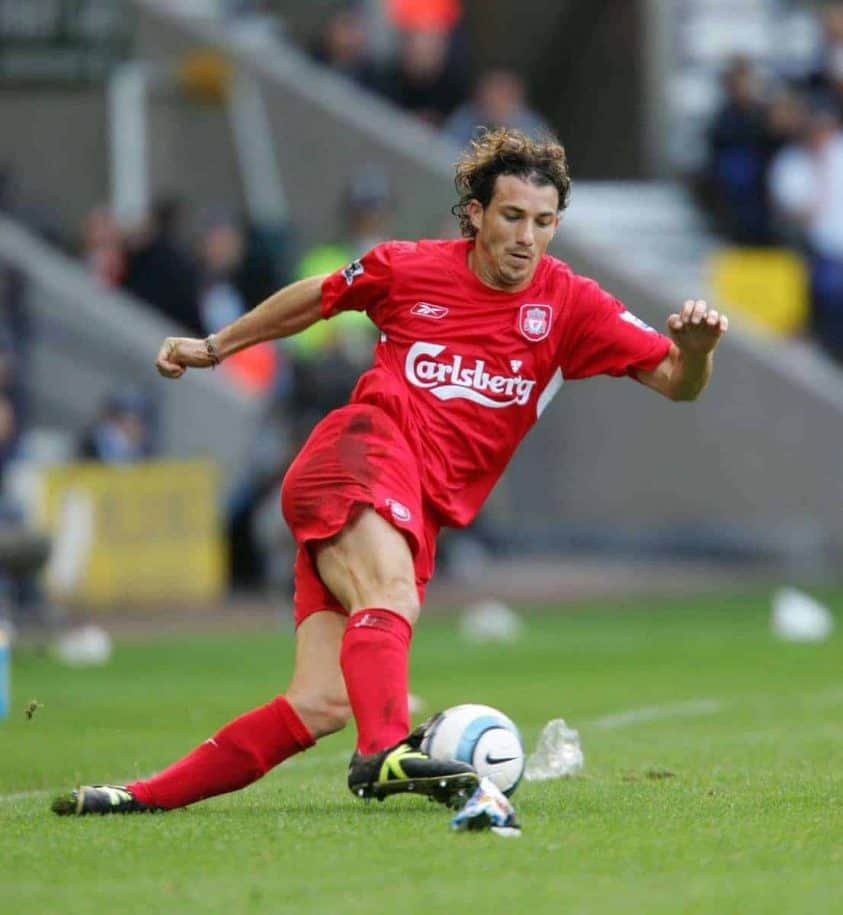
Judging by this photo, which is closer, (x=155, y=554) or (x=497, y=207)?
(x=497, y=207)

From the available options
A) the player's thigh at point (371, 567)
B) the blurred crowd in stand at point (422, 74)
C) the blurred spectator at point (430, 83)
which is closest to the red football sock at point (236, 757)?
the player's thigh at point (371, 567)

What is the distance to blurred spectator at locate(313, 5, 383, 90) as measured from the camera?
24.3 m

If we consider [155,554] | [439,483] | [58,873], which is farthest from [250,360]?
[58,873]

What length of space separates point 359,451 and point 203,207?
1761 centimetres

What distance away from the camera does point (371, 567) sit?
6836mm

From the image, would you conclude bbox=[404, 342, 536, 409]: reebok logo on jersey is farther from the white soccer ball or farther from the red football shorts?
the white soccer ball

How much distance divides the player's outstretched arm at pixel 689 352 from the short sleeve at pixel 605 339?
1.7 inches

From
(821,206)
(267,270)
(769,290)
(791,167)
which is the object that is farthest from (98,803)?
(791,167)

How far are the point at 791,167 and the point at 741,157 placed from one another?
3.10 feet

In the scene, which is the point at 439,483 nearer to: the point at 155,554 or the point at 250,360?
the point at 155,554

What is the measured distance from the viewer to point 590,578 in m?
20.0

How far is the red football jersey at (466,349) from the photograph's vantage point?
23.4ft

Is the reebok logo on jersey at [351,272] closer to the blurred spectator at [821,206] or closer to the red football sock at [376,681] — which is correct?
the red football sock at [376,681]

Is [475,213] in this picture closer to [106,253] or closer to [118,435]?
[118,435]
